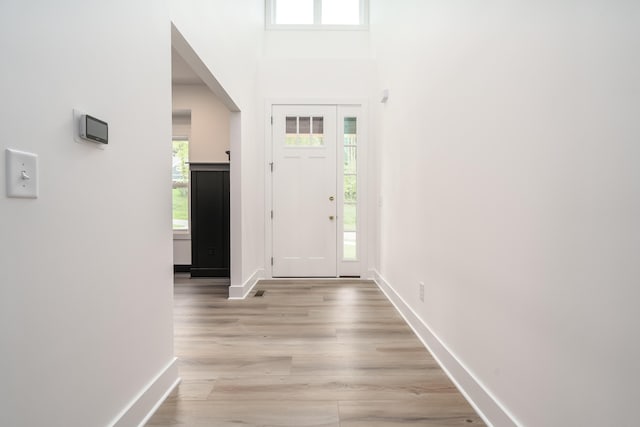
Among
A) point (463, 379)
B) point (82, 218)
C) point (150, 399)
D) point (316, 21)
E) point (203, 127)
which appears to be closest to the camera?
point (82, 218)

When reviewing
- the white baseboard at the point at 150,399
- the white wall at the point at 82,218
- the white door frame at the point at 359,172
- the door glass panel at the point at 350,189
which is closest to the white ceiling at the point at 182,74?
the white door frame at the point at 359,172

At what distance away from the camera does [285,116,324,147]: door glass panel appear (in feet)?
15.6

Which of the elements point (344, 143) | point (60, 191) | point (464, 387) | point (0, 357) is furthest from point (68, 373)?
point (344, 143)

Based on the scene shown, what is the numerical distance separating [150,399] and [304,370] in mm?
858

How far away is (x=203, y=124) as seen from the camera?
525cm

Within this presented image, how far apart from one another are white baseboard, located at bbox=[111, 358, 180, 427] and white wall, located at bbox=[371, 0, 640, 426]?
1.60 m

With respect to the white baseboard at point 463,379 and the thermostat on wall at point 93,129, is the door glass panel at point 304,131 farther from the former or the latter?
the thermostat on wall at point 93,129

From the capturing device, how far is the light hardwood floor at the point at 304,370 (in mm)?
1709

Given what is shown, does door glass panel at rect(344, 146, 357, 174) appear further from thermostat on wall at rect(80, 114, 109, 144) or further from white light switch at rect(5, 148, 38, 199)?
white light switch at rect(5, 148, 38, 199)

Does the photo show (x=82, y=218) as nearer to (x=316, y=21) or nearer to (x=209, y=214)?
(x=209, y=214)

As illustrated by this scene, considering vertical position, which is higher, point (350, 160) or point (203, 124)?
point (203, 124)

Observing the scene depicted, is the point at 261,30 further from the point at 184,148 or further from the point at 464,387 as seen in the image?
the point at 464,387

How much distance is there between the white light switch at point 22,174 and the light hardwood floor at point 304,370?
4.04ft

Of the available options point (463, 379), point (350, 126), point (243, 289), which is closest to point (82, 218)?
point (463, 379)
